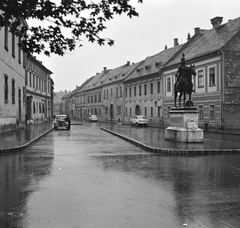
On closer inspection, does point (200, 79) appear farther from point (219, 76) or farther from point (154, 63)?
point (154, 63)

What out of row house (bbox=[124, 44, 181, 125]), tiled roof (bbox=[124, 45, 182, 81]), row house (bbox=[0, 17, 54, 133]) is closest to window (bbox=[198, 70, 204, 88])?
row house (bbox=[124, 44, 181, 125])

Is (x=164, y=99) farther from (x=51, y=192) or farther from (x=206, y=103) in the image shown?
(x=51, y=192)

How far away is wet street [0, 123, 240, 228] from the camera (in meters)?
5.11

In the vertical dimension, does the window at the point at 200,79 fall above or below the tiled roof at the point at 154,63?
below

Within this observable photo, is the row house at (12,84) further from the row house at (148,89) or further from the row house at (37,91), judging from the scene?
the row house at (148,89)

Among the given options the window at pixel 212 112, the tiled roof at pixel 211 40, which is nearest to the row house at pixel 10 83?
the window at pixel 212 112

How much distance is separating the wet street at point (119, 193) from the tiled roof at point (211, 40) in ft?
86.7

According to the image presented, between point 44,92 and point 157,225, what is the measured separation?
54748mm

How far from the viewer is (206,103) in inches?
1441

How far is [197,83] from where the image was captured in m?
38.9

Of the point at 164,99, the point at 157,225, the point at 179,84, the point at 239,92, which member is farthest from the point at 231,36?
the point at 157,225

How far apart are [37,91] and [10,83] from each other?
79.3 feet

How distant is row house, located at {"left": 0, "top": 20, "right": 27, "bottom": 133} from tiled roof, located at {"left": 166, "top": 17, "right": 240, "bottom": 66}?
1961 cm

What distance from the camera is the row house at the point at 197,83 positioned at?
111ft
